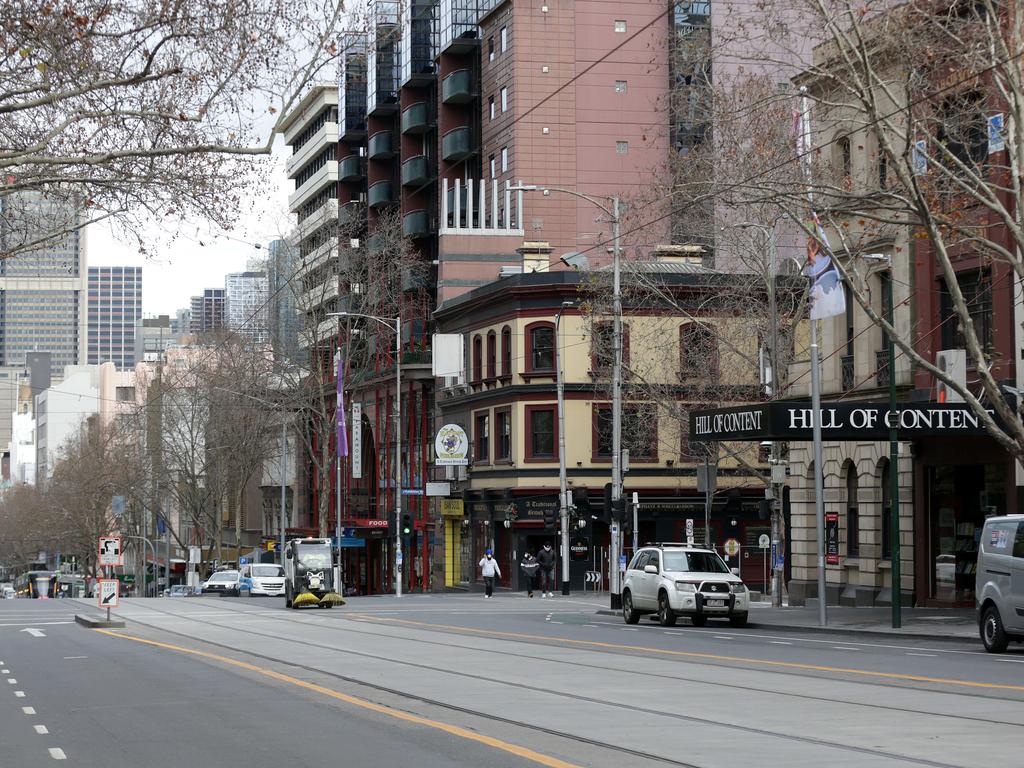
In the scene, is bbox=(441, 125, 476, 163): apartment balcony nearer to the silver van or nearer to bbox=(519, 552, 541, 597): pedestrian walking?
bbox=(519, 552, 541, 597): pedestrian walking

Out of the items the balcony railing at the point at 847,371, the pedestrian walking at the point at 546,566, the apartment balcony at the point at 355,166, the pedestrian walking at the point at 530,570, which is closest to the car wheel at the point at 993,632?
the balcony railing at the point at 847,371

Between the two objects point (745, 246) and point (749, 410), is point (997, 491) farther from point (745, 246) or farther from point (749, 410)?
point (745, 246)

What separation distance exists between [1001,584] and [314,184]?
82177 millimetres

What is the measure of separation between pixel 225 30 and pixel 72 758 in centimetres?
953

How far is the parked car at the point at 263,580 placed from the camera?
216ft

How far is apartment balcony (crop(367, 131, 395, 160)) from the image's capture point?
281ft

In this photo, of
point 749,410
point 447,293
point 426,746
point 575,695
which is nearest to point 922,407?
point 749,410

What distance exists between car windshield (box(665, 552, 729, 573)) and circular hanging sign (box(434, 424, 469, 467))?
1217 inches

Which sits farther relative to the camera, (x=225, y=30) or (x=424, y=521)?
(x=424, y=521)

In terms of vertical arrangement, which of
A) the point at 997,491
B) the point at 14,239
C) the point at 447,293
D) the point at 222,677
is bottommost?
the point at 222,677

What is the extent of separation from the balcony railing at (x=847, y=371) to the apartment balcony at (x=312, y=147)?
61.9 metres

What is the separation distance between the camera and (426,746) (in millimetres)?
12969

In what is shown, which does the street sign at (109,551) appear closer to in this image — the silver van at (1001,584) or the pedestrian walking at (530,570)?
the pedestrian walking at (530,570)

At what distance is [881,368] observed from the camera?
124 ft
